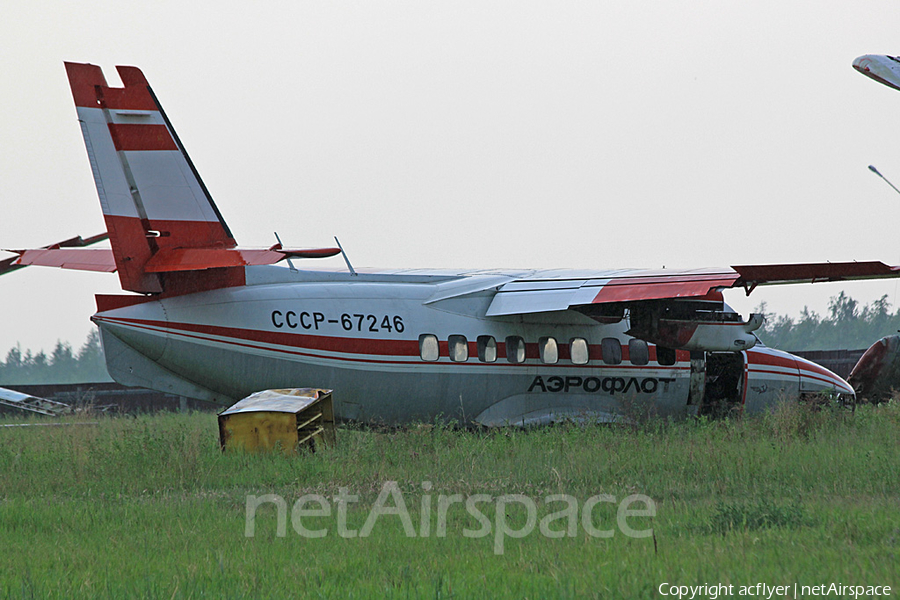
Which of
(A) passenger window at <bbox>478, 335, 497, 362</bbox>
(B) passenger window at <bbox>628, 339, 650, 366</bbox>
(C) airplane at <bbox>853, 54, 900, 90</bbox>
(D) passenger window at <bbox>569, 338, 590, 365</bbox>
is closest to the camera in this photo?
(C) airplane at <bbox>853, 54, 900, 90</bbox>

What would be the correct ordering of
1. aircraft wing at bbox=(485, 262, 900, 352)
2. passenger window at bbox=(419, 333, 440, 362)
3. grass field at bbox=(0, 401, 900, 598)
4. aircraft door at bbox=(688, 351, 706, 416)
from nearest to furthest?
grass field at bbox=(0, 401, 900, 598) < aircraft wing at bbox=(485, 262, 900, 352) < passenger window at bbox=(419, 333, 440, 362) < aircraft door at bbox=(688, 351, 706, 416)

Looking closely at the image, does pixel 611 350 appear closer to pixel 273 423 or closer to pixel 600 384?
pixel 600 384

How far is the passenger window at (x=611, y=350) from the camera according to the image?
17.5m

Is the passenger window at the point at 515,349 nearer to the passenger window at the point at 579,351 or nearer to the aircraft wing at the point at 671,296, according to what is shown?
the aircraft wing at the point at 671,296

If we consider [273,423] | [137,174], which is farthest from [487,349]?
[137,174]

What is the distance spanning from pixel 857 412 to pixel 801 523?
10.3m

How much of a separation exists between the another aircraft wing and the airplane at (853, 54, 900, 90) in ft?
10.3

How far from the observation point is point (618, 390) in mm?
17578

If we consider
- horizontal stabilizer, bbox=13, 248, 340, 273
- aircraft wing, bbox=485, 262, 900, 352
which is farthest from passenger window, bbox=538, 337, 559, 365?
horizontal stabilizer, bbox=13, 248, 340, 273

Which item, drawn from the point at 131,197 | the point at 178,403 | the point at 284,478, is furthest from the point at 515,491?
the point at 178,403

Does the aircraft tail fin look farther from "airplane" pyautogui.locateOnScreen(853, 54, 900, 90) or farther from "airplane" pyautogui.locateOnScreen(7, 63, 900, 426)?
"airplane" pyautogui.locateOnScreen(853, 54, 900, 90)

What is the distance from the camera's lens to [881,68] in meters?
13.5

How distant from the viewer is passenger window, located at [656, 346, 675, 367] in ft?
58.5

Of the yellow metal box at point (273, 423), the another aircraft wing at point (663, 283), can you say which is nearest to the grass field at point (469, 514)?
the yellow metal box at point (273, 423)
